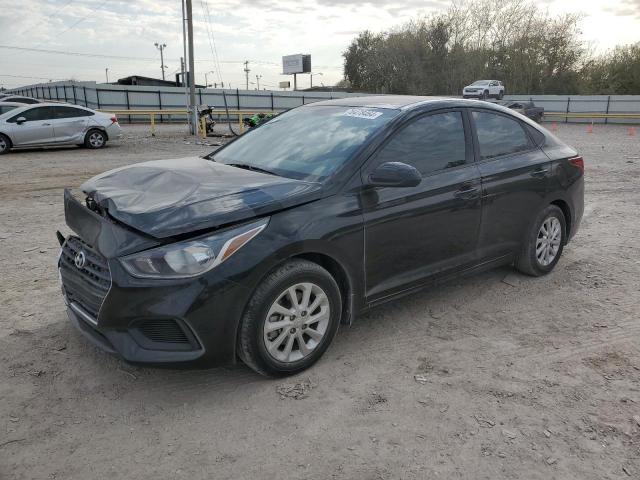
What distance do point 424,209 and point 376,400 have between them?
142cm

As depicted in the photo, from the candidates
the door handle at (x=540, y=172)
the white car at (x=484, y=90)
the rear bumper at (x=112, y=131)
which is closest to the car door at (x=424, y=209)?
the door handle at (x=540, y=172)

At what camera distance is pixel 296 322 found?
126 inches

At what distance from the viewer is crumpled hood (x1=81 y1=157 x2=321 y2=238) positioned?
2.90 metres

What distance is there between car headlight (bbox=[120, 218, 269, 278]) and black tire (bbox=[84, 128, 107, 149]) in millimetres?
14871

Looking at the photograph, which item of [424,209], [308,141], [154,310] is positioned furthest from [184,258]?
[424,209]

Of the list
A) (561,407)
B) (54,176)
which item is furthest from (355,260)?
(54,176)

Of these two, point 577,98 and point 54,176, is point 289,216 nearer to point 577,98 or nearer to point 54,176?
point 54,176

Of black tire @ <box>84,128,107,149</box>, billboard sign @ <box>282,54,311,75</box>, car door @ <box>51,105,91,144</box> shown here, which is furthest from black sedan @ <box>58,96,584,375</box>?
billboard sign @ <box>282,54,311,75</box>

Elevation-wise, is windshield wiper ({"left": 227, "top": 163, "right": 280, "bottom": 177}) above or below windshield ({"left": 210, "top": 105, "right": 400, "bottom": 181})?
below

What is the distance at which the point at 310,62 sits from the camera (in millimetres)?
60500

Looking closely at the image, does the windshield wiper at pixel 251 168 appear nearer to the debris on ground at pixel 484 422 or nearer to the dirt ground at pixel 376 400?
the dirt ground at pixel 376 400

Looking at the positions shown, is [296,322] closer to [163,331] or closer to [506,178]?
[163,331]

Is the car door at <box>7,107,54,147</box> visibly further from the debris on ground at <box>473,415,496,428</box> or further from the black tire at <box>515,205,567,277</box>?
the debris on ground at <box>473,415,496,428</box>

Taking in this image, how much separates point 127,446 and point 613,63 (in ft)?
172
